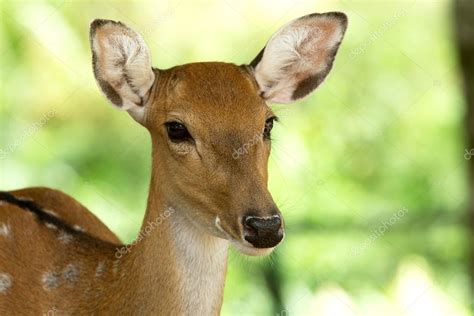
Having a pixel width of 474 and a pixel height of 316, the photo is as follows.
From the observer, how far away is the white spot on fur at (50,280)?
5.41 meters

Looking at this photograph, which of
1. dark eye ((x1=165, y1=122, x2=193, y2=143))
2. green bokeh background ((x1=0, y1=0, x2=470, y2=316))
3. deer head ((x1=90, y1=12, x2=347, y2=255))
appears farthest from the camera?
green bokeh background ((x1=0, y1=0, x2=470, y2=316))

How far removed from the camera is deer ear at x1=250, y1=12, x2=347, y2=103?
5.38 m

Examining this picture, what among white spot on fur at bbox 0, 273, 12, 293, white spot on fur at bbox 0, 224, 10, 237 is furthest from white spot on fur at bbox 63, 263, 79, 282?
white spot on fur at bbox 0, 224, 10, 237

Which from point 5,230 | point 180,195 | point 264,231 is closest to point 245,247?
point 264,231

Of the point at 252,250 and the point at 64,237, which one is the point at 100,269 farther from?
the point at 252,250

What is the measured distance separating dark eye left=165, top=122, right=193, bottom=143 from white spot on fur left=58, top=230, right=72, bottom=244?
862 mm

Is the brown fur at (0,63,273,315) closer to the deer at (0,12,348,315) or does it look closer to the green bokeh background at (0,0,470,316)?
the deer at (0,12,348,315)

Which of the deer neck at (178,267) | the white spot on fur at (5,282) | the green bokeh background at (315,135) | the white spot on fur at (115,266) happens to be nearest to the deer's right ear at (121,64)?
the deer neck at (178,267)

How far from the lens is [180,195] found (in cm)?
503

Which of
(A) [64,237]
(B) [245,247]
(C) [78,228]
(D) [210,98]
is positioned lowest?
(C) [78,228]

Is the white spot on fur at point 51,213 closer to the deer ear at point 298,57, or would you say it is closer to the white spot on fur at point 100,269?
the white spot on fur at point 100,269

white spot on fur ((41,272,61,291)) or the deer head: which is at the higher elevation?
the deer head

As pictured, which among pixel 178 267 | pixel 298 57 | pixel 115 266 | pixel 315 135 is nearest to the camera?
pixel 178 267

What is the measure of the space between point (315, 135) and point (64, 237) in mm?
5971
